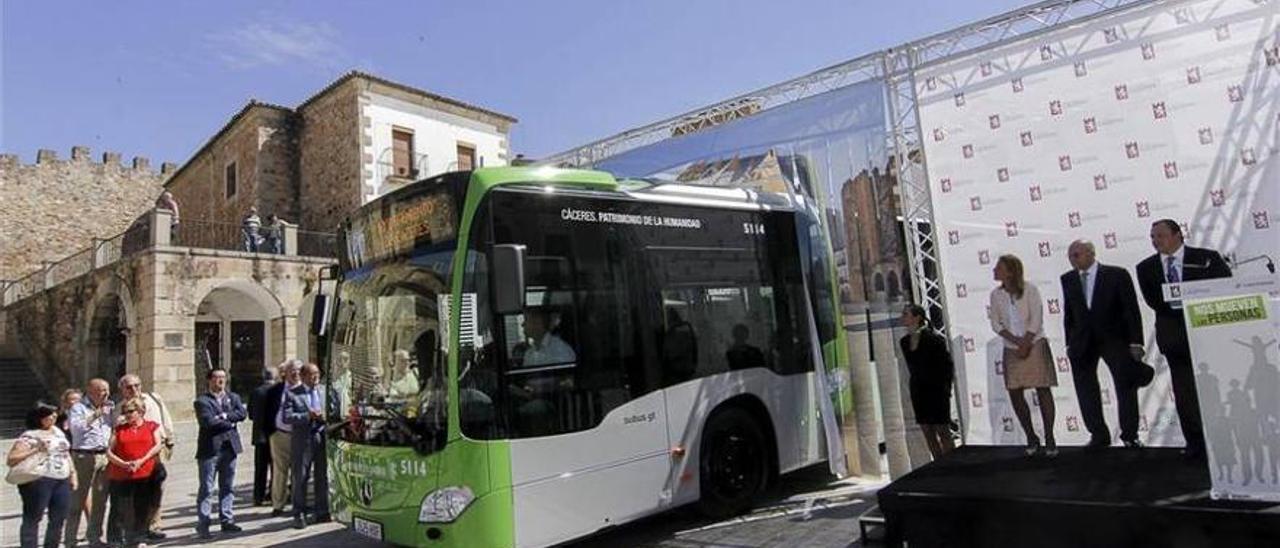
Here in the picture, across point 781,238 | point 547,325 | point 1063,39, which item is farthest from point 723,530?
point 1063,39

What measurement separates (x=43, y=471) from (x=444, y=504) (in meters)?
3.81

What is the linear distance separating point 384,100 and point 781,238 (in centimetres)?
1986

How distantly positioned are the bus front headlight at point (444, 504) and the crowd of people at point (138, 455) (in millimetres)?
1409

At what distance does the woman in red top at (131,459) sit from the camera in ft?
21.1

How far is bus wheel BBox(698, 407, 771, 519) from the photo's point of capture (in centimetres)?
612

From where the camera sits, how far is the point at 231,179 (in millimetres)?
25844

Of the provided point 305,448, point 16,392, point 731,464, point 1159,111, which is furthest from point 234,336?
point 1159,111

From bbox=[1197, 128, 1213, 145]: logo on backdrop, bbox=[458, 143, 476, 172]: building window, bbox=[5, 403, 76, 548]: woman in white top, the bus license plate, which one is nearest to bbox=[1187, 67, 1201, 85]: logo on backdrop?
bbox=[1197, 128, 1213, 145]: logo on backdrop

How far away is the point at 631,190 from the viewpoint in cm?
599

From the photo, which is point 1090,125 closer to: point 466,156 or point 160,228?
point 160,228

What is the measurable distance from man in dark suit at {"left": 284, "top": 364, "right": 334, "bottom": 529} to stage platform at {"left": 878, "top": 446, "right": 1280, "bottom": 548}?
5.55 meters

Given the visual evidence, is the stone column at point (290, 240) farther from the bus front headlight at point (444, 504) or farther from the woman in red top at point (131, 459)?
the bus front headlight at point (444, 504)

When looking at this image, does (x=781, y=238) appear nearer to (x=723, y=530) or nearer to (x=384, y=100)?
(x=723, y=530)

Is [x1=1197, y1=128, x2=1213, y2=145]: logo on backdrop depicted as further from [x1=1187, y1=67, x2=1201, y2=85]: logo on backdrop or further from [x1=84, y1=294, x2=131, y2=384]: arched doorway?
[x1=84, y1=294, x2=131, y2=384]: arched doorway
